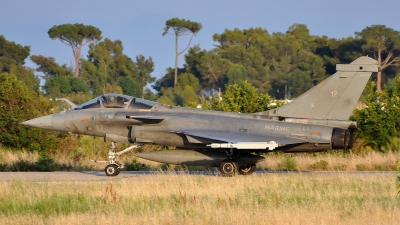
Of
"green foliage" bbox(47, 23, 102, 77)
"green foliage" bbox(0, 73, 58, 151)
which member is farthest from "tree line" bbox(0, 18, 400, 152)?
"green foliage" bbox(0, 73, 58, 151)

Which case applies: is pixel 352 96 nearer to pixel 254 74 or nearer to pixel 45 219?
pixel 45 219

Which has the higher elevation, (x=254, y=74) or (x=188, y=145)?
(x=254, y=74)

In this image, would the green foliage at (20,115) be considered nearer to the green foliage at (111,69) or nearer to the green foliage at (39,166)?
the green foliage at (39,166)

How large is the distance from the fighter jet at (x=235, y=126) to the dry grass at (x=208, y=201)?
1.20 m

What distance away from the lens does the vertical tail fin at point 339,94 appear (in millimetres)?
17219

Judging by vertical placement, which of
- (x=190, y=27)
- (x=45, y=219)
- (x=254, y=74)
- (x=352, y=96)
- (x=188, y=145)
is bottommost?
(x=45, y=219)

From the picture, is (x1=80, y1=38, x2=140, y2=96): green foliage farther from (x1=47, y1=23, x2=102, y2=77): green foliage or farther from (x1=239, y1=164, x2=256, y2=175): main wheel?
(x1=239, y1=164, x2=256, y2=175): main wheel

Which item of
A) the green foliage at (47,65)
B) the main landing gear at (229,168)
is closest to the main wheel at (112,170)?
the main landing gear at (229,168)

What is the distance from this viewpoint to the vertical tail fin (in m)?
17.2

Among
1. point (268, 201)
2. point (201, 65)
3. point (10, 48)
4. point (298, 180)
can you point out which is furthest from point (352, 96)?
point (10, 48)

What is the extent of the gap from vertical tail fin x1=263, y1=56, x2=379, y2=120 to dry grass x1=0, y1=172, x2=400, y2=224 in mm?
2037

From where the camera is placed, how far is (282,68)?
74188mm

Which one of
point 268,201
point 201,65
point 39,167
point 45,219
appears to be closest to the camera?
point 45,219

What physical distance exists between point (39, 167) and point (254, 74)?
171ft
